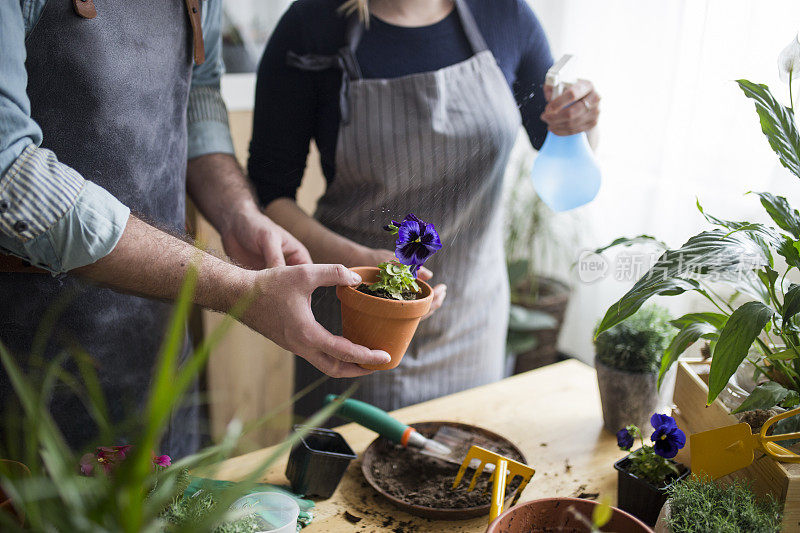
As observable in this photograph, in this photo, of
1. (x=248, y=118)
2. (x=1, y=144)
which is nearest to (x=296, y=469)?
(x=1, y=144)

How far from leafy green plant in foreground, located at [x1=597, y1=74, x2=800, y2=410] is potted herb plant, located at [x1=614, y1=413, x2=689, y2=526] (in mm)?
97

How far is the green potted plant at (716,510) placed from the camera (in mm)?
694

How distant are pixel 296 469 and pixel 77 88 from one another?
608mm

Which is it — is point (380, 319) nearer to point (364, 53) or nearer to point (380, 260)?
point (380, 260)

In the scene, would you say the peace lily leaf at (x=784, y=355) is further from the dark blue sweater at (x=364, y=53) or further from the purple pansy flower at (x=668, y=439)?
the dark blue sweater at (x=364, y=53)

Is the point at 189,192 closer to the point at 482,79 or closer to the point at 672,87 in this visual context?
the point at 482,79

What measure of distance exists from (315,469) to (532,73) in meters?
0.76

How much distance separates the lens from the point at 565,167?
1.07 metres

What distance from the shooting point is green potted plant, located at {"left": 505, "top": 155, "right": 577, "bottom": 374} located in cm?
235

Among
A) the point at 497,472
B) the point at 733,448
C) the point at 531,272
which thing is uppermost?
the point at 733,448

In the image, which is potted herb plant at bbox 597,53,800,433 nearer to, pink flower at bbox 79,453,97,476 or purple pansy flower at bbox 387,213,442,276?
purple pansy flower at bbox 387,213,442,276

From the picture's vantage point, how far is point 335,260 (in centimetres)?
106

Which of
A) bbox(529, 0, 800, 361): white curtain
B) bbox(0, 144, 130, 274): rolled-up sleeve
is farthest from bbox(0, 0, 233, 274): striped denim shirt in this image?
bbox(529, 0, 800, 361): white curtain

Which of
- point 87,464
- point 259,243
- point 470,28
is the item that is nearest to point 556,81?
point 470,28
